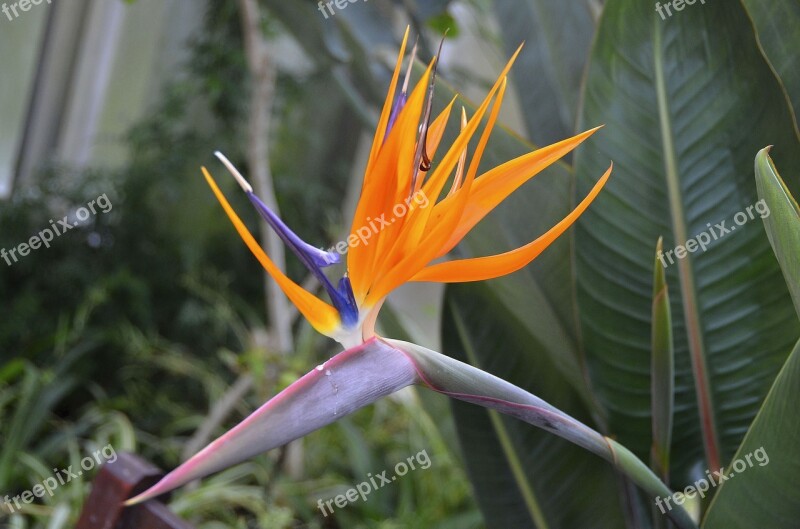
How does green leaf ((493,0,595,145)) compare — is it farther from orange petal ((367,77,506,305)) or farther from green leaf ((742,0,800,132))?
orange petal ((367,77,506,305))

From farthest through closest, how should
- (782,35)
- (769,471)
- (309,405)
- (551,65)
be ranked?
(551,65)
(782,35)
(769,471)
(309,405)

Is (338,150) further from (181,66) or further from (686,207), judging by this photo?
(686,207)

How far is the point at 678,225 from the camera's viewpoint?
47 centimetres

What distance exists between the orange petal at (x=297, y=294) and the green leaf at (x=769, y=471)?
19 centimetres

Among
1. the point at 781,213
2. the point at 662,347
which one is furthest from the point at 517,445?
the point at 781,213

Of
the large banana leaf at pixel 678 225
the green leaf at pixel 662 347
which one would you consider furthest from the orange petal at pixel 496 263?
the large banana leaf at pixel 678 225

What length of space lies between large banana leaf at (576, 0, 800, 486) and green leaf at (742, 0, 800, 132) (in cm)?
3

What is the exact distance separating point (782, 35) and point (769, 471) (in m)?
0.26

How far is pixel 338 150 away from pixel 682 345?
1825mm

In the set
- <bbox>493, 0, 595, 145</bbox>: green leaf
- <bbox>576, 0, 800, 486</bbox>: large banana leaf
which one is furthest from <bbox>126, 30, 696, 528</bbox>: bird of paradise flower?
<bbox>493, 0, 595, 145</bbox>: green leaf

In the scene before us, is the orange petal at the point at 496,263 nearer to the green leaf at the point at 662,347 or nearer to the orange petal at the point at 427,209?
the orange petal at the point at 427,209

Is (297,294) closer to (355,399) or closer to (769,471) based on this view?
(355,399)

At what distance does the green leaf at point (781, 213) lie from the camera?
271 mm

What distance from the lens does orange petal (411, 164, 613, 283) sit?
0.25m
